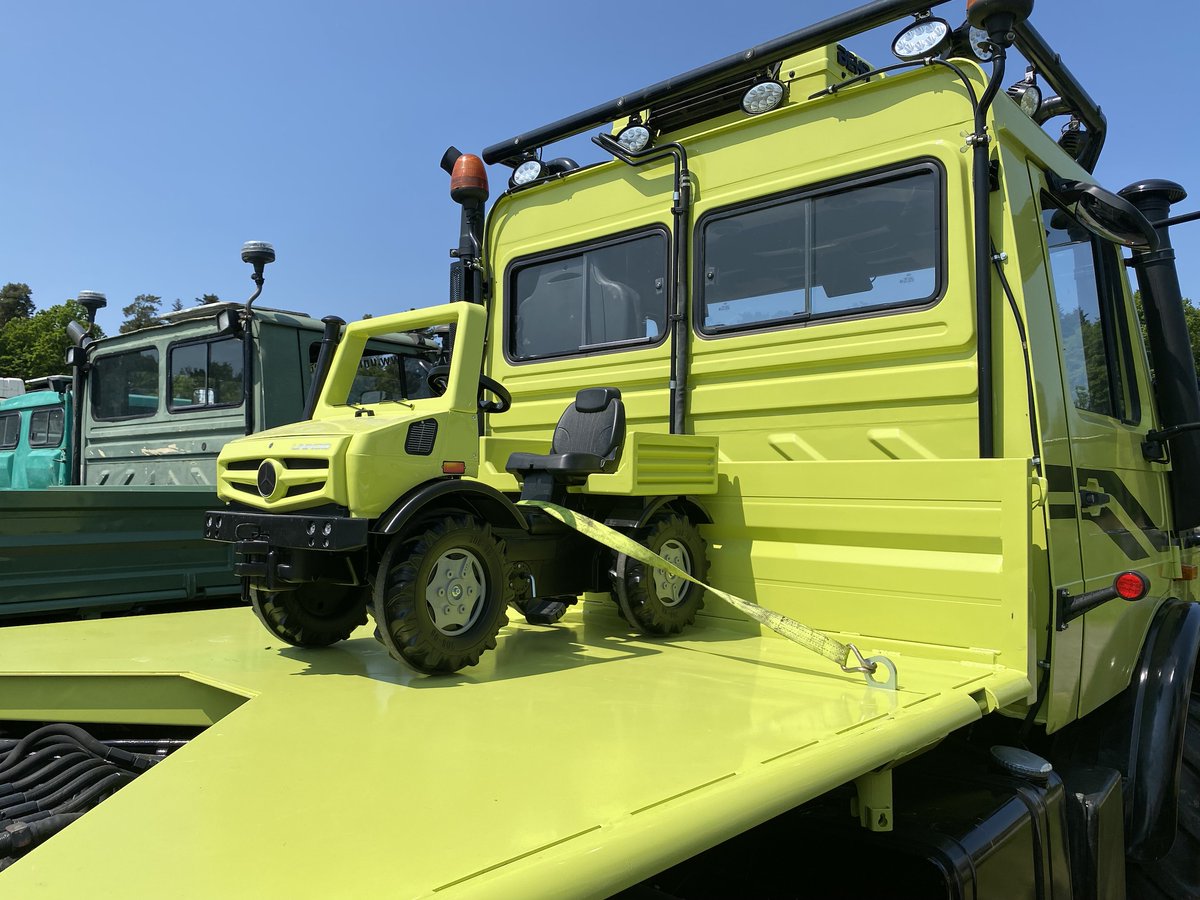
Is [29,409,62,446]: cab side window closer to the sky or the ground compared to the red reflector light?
closer to the sky

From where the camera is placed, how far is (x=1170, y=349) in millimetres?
3908

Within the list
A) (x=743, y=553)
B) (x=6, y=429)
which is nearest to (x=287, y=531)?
(x=743, y=553)

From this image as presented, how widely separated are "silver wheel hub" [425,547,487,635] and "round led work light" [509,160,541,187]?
88.5 inches

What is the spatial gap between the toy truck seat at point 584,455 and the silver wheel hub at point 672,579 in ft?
1.22

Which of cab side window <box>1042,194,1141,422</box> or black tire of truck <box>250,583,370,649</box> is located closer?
black tire of truck <box>250,583,370,649</box>

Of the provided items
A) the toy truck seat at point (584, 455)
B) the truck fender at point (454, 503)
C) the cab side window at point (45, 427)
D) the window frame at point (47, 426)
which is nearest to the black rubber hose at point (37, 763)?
the truck fender at point (454, 503)

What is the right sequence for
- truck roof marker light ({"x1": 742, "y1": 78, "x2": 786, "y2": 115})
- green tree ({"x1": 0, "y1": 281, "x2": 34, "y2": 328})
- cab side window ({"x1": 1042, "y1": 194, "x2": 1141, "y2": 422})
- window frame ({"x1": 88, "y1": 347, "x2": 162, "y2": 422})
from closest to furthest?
cab side window ({"x1": 1042, "y1": 194, "x2": 1141, "y2": 422}) → truck roof marker light ({"x1": 742, "y1": 78, "x2": 786, "y2": 115}) → window frame ({"x1": 88, "y1": 347, "x2": 162, "y2": 422}) → green tree ({"x1": 0, "y1": 281, "x2": 34, "y2": 328})

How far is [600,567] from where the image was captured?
3238 millimetres

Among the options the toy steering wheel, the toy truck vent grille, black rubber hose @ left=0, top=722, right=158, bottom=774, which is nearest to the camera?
black rubber hose @ left=0, top=722, right=158, bottom=774

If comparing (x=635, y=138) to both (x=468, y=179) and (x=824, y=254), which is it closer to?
(x=468, y=179)

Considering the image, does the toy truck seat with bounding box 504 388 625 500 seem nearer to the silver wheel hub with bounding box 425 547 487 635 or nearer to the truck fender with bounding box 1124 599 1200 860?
the silver wheel hub with bounding box 425 547 487 635

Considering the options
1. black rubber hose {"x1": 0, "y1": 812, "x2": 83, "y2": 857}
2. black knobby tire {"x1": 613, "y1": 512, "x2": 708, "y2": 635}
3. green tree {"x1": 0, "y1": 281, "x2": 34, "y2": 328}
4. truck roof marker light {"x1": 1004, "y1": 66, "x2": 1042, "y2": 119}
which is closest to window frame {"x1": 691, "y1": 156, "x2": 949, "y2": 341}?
black knobby tire {"x1": 613, "y1": 512, "x2": 708, "y2": 635}

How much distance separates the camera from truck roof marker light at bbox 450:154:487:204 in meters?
4.18

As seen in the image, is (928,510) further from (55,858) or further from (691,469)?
(55,858)
